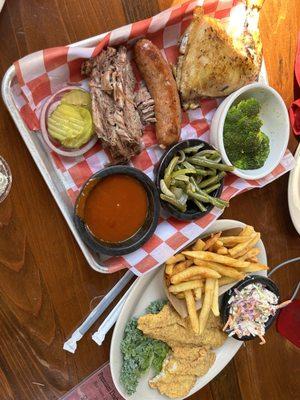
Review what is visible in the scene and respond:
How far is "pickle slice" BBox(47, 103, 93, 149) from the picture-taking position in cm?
204

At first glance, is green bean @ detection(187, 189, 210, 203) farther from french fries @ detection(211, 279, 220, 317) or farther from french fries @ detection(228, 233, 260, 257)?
french fries @ detection(211, 279, 220, 317)

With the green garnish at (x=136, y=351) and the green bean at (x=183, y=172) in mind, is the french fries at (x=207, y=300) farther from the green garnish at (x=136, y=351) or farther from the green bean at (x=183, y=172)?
the green bean at (x=183, y=172)

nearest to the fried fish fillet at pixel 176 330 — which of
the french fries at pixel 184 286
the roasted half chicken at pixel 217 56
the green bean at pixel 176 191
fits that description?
the french fries at pixel 184 286

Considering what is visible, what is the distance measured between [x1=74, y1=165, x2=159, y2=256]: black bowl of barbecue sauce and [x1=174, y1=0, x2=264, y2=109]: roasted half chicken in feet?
1.37

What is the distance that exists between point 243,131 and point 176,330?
0.90m

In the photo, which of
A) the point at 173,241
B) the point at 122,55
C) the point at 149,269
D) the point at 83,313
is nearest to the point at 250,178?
the point at 173,241

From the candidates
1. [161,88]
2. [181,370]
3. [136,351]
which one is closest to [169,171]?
[161,88]

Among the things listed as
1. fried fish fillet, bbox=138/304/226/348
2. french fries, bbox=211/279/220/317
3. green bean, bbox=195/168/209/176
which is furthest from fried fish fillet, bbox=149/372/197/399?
green bean, bbox=195/168/209/176

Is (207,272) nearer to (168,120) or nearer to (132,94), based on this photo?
(168,120)

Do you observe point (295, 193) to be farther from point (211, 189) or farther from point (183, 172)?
point (183, 172)

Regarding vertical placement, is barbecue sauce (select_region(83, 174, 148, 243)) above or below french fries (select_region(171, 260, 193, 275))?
above

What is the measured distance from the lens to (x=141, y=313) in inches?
93.3

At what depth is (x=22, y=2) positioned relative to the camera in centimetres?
208

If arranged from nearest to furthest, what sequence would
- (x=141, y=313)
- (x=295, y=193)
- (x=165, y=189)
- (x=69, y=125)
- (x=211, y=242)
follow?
(x=69, y=125)
(x=165, y=189)
(x=211, y=242)
(x=141, y=313)
(x=295, y=193)
